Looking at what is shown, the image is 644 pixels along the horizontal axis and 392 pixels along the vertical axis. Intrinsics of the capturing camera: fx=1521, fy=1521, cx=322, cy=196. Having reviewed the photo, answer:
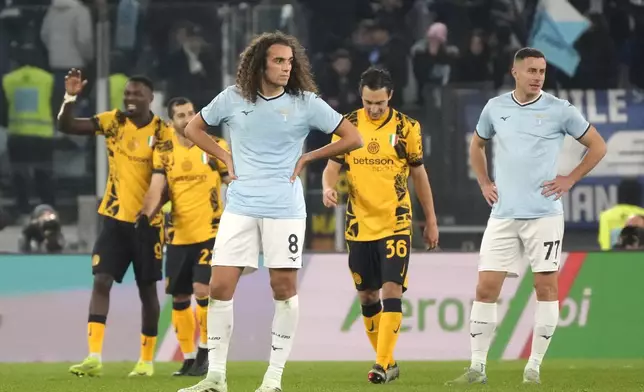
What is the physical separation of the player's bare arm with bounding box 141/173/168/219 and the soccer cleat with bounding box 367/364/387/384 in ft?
7.81

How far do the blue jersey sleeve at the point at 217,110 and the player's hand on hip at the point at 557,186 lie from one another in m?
2.42

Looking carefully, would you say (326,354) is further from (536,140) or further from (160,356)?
(536,140)

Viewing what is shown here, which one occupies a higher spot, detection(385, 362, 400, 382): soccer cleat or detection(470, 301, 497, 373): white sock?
detection(470, 301, 497, 373): white sock

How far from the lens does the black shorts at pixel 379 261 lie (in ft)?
35.2

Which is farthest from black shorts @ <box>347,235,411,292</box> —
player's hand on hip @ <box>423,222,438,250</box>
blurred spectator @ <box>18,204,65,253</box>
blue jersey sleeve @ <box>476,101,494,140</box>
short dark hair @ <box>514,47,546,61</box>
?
blurred spectator @ <box>18,204,65,253</box>

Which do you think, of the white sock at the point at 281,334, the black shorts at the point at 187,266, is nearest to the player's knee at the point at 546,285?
the white sock at the point at 281,334

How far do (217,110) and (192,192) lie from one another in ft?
10.4

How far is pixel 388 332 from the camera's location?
10547 mm

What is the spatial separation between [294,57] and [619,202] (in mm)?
7880

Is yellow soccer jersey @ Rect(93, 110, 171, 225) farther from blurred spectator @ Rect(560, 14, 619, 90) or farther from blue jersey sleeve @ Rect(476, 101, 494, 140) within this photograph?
blurred spectator @ Rect(560, 14, 619, 90)

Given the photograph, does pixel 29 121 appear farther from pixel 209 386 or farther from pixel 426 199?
pixel 209 386

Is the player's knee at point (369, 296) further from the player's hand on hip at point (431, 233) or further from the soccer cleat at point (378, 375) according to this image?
the soccer cleat at point (378, 375)

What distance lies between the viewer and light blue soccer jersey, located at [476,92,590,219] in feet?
33.3

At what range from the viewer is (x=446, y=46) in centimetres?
1648
